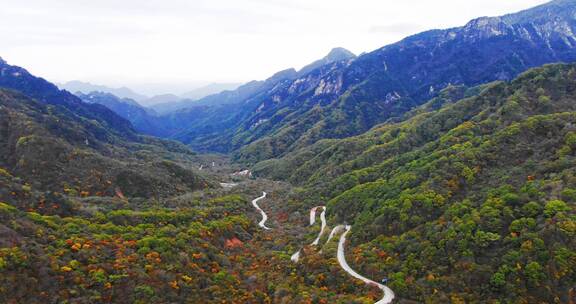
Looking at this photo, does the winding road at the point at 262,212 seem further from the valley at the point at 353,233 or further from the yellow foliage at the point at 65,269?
the yellow foliage at the point at 65,269

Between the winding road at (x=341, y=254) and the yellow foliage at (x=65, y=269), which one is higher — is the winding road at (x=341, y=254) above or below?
below

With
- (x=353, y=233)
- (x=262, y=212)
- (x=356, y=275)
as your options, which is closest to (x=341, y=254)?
(x=353, y=233)

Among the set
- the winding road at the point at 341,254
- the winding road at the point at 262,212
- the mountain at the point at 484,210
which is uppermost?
the mountain at the point at 484,210

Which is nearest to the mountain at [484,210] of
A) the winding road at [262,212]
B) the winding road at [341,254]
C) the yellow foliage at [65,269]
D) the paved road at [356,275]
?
the paved road at [356,275]

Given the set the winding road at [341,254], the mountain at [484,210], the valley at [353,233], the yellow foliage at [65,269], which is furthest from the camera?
the winding road at [341,254]

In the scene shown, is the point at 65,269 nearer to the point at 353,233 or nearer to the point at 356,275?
the point at 356,275

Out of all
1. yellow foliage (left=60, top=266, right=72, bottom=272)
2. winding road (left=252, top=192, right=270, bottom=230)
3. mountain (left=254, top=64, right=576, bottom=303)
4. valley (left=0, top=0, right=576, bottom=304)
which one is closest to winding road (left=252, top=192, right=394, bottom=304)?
winding road (left=252, top=192, right=270, bottom=230)

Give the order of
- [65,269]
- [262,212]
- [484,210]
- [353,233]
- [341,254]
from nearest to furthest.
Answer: [65,269] → [484,210] → [341,254] → [353,233] → [262,212]

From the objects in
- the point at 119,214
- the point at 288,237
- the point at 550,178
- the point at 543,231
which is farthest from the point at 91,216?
the point at 550,178
